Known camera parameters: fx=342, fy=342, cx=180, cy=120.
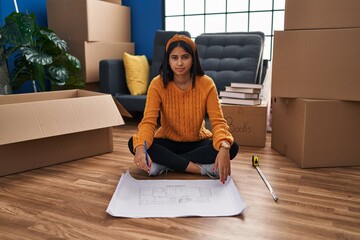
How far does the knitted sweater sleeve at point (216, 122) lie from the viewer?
145 cm

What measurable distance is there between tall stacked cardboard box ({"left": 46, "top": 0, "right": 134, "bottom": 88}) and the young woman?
1.66m

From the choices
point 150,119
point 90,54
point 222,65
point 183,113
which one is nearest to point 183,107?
point 183,113

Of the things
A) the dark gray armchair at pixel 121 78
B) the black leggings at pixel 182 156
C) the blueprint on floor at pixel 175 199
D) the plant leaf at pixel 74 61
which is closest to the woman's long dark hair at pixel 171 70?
the black leggings at pixel 182 156

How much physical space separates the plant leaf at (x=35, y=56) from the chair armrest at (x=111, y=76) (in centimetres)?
43

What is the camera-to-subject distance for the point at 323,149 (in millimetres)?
1769

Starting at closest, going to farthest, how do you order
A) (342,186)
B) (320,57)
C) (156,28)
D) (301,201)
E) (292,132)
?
(301,201), (342,186), (320,57), (292,132), (156,28)

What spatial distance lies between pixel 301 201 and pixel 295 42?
0.83 meters

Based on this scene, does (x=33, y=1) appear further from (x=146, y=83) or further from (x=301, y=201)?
(x=301, y=201)

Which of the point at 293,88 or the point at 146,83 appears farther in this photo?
the point at 146,83

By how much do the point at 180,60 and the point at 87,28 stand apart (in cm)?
182

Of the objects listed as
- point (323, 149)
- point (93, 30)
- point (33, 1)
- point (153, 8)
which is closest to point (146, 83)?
point (93, 30)

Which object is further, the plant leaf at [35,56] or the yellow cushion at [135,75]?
the yellow cushion at [135,75]

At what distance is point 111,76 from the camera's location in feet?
9.43

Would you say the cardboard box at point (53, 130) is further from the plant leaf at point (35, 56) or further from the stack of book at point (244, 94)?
the stack of book at point (244, 94)
